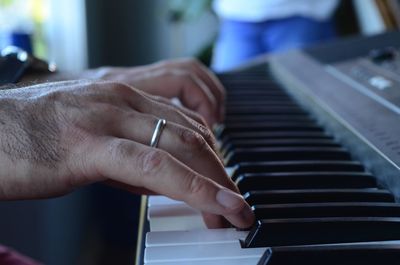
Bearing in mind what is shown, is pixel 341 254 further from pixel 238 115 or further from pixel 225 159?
pixel 238 115

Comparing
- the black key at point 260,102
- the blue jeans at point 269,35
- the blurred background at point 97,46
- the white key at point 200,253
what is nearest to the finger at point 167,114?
the white key at point 200,253

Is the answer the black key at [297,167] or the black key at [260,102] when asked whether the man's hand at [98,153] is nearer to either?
the black key at [297,167]

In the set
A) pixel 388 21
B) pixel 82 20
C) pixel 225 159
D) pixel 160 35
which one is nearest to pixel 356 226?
pixel 225 159

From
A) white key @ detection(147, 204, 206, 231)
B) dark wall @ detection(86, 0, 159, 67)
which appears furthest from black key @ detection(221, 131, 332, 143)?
dark wall @ detection(86, 0, 159, 67)

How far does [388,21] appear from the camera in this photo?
4.82 ft

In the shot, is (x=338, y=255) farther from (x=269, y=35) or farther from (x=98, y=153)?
(x=269, y=35)

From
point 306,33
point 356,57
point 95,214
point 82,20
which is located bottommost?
point 95,214

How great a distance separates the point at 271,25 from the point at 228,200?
1.19 m

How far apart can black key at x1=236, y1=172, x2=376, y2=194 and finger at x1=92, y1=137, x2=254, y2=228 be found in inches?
4.2

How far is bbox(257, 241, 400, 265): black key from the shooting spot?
16.4 inches

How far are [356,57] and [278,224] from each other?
2.16 ft

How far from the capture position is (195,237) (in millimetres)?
493

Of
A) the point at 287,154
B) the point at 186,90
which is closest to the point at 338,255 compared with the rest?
the point at 287,154

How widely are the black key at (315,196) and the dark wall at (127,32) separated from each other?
218 centimetres
